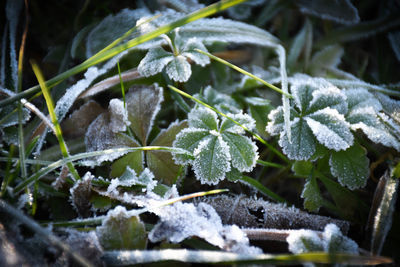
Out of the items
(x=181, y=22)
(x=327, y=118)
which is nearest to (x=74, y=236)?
(x=181, y=22)

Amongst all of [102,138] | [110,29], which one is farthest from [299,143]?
[110,29]

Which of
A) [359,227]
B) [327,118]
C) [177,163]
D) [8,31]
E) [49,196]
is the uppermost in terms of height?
[8,31]

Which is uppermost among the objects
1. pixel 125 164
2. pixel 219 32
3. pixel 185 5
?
pixel 185 5

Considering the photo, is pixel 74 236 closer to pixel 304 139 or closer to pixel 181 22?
pixel 181 22

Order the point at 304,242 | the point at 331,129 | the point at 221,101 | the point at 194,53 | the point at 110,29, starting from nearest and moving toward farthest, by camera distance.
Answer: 1. the point at 304,242
2. the point at 331,129
3. the point at 194,53
4. the point at 221,101
5. the point at 110,29

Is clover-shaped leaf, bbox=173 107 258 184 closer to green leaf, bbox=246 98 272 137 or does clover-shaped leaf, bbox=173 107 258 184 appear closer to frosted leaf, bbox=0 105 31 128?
green leaf, bbox=246 98 272 137

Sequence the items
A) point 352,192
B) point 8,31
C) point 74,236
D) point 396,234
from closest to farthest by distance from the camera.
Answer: point 74,236 → point 396,234 → point 352,192 → point 8,31

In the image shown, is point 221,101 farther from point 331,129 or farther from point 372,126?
point 372,126
